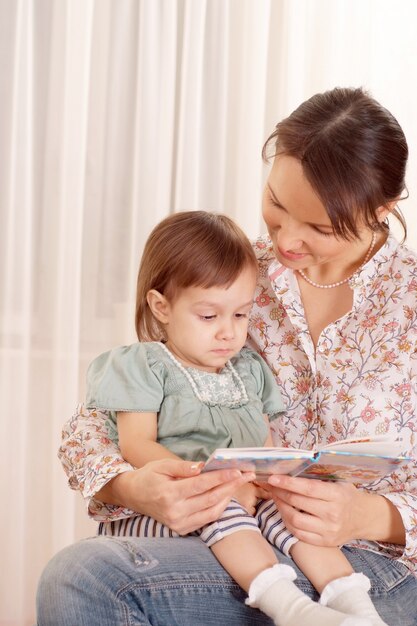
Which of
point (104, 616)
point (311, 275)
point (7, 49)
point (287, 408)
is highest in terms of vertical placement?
point (7, 49)

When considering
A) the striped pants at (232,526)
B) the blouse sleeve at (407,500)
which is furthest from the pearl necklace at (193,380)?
the blouse sleeve at (407,500)

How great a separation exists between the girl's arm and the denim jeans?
0.58 feet

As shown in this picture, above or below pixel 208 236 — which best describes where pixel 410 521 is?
below

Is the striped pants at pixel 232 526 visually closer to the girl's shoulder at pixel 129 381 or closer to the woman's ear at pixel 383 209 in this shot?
the girl's shoulder at pixel 129 381

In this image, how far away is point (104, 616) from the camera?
4.83ft

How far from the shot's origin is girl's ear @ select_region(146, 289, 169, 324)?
6.26 feet

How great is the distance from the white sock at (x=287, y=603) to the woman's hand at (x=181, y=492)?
0.14 m

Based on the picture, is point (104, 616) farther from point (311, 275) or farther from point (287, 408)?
point (311, 275)

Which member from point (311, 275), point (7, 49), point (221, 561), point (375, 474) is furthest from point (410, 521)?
point (7, 49)

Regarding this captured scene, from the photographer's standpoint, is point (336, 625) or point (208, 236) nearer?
point (336, 625)

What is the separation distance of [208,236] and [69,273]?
50.2 inches

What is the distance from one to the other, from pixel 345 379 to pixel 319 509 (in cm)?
36

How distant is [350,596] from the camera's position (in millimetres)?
1526

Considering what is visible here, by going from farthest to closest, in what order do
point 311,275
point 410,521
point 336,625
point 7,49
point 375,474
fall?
point 7,49
point 311,275
point 410,521
point 375,474
point 336,625
